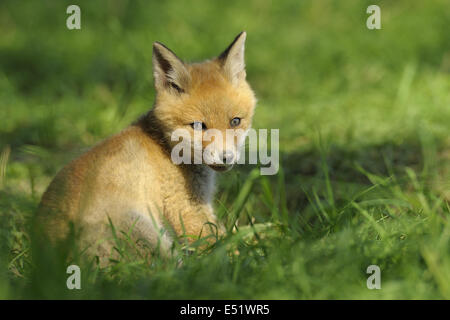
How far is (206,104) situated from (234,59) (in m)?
0.49

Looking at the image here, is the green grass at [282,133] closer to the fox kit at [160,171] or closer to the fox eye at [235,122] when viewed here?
the fox kit at [160,171]

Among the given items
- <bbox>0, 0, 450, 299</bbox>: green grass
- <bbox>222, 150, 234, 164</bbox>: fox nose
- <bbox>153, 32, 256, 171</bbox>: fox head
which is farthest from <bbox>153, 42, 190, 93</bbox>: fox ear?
<bbox>0, 0, 450, 299</bbox>: green grass

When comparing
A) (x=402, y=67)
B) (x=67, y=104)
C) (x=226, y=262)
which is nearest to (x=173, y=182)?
(x=226, y=262)

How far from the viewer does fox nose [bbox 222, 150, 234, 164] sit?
3412mm

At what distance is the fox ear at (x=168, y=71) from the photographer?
369 cm

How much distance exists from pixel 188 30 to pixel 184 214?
5792 millimetres

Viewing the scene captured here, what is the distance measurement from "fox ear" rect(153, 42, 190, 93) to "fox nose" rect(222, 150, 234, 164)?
62cm

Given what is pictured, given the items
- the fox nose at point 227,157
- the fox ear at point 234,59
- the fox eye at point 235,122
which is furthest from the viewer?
the fox ear at point 234,59

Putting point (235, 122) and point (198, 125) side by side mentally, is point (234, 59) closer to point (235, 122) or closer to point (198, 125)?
point (235, 122)

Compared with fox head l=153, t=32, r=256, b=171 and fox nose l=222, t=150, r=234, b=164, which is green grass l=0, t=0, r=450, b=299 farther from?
fox head l=153, t=32, r=256, b=171

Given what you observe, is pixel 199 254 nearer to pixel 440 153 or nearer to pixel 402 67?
pixel 440 153

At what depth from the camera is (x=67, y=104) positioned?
270 inches

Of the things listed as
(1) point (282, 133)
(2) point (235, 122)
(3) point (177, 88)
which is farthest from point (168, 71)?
(1) point (282, 133)

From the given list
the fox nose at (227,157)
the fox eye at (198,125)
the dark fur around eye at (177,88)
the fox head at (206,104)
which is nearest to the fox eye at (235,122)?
the fox head at (206,104)
